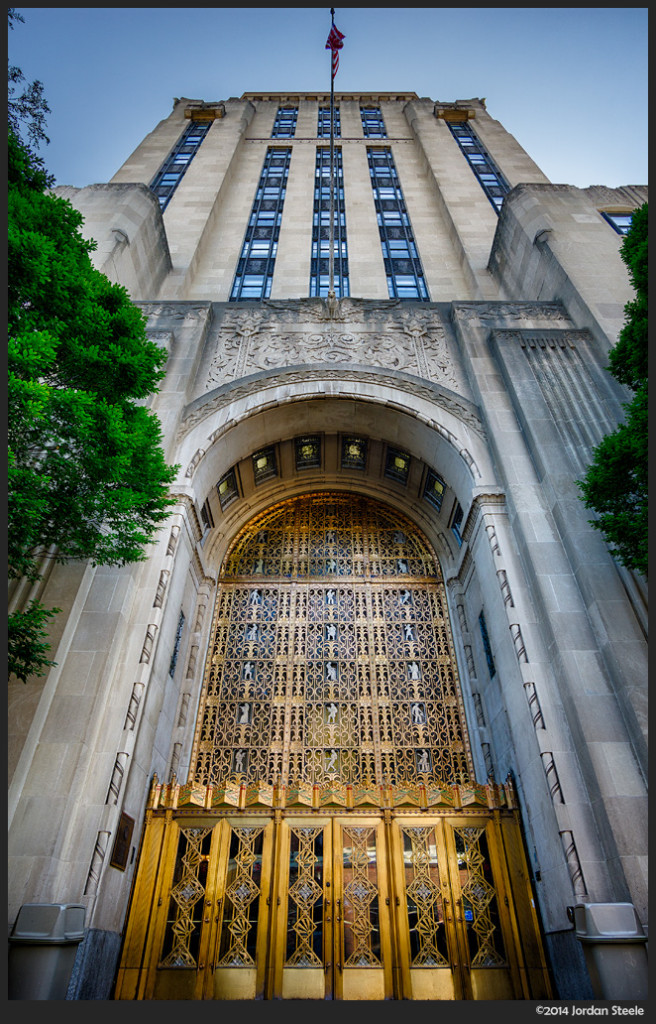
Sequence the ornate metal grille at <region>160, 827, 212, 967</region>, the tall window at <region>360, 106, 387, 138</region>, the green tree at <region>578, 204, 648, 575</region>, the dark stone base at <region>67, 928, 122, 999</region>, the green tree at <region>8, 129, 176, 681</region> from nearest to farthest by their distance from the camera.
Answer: the green tree at <region>8, 129, 176, 681</region>
the dark stone base at <region>67, 928, 122, 999</region>
the green tree at <region>578, 204, 648, 575</region>
the ornate metal grille at <region>160, 827, 212, 967</region>
the tall window at <region>360, 106, 387, 138</region>

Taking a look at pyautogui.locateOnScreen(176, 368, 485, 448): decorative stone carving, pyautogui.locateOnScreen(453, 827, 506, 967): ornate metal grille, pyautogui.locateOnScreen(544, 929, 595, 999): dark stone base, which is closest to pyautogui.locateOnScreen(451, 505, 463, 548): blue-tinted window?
pyautogui.locateOnScreen(176, 368, 485, 448): decorative stone carving

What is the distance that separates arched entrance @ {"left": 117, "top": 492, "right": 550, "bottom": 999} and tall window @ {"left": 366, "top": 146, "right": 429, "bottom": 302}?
471 inches

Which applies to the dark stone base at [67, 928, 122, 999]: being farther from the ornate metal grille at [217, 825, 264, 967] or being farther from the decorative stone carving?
the decorative stone carving

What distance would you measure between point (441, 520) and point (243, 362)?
21.2 feet

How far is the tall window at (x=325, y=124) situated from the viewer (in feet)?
90.3

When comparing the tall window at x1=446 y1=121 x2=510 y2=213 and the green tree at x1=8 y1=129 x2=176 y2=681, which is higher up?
the tall window at x1=446 y1=121 x2=510 y2=213

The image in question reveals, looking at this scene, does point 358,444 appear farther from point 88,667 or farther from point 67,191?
point 67,191

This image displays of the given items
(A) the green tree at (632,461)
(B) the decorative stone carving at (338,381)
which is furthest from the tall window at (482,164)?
(A) the green tree at (632,461)

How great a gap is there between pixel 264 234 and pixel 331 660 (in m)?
17.1

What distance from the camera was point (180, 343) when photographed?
13.2 metres

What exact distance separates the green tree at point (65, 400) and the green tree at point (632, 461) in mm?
6428

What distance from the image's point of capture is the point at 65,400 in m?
6.29

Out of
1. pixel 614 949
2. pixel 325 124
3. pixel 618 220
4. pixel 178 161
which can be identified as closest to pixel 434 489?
pixel 614 949

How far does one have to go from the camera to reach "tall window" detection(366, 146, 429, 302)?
18000 millimetres
